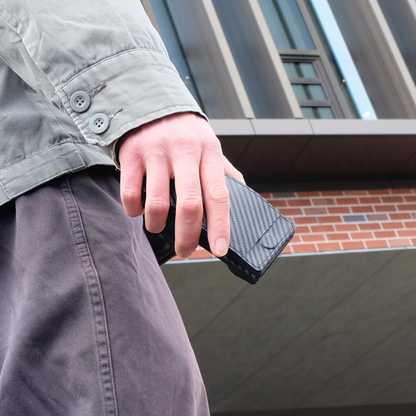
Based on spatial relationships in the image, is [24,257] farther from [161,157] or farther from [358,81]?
[358,81]

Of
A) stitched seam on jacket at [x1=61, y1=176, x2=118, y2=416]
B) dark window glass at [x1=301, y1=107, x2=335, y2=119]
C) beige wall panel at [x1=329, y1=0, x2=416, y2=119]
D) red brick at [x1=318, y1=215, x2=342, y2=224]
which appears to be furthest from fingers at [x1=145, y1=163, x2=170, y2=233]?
dark window glass at [x1=301, y1=107, x2=335, y2=119]

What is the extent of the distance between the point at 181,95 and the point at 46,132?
0.21 meters

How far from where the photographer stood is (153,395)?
63 centimetres

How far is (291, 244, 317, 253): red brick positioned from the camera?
142 inches

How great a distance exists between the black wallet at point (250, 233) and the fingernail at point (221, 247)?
24 millimetres

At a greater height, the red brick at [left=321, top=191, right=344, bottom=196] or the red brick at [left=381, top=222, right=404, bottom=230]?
the red brick at [left=321, top=191, right=344, bottom=196]

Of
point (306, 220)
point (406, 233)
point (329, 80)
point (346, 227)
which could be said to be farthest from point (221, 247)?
point (329, 80)

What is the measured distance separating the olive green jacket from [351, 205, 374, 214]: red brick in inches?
131

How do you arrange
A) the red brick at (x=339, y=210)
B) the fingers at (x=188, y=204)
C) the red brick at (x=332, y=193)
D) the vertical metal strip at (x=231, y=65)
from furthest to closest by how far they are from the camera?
1. the red brick at (x=332, y=193)
2. the red brick at (x=339, y=210)
3. the vertical metal strip at (x=231, y=65)
4. the fingers at (x=188, y=204)

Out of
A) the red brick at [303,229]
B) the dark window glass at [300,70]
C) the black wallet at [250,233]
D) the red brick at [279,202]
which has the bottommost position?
the red brick at [303,229]

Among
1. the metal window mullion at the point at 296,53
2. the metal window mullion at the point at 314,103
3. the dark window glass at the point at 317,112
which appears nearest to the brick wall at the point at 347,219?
the dark window glass at the point at 317,112

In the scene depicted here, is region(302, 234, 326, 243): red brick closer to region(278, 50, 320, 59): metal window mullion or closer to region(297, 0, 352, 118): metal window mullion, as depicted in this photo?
region(297, 0, 352, 118): metal window mullion

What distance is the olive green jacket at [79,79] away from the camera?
68 cm

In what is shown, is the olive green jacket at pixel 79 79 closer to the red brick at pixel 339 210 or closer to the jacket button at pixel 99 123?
the jacket button at pixel 99 123
